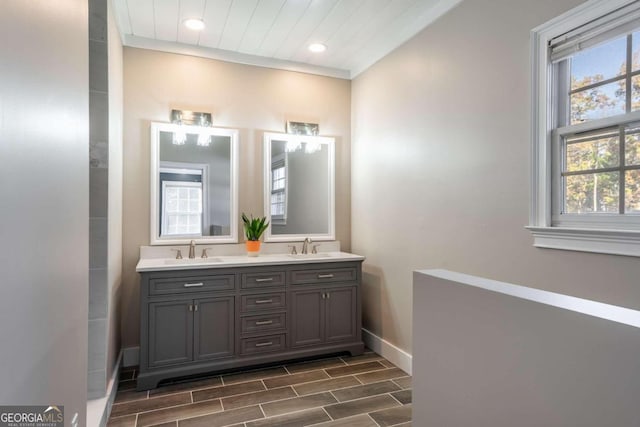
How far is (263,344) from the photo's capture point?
299 cm

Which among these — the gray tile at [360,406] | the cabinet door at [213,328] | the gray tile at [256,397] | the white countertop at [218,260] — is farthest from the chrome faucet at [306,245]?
the gray tile at [360,406]

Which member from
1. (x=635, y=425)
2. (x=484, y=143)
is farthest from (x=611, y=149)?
(x=635, y=425)

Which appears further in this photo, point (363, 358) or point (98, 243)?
point (363, 358)

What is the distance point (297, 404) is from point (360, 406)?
422 millimetres

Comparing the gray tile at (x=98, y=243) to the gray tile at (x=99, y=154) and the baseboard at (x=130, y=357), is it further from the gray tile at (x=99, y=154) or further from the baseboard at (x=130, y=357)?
the baseboard at (x=130, y=357)

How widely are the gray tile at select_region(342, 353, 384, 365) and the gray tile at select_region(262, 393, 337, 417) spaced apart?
0.63 meters

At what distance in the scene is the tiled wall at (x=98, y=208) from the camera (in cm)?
226

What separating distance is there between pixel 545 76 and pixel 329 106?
2.24 m

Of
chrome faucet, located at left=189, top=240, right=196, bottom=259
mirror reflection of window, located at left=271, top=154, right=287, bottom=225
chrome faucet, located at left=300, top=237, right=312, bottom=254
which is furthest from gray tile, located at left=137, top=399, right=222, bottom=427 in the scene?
mirror reflection of window, located at left=271, top=154, right=287, bottom=225

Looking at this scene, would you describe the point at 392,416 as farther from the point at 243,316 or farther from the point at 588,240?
the point at 588,240

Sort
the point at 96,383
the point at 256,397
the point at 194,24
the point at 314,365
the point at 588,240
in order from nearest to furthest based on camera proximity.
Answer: the point at 588,240 < the point at 96,383 < the point at 256,397 < the point at 194,24 < the point at 314,365

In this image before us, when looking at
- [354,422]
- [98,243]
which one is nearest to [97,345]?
[98,243]

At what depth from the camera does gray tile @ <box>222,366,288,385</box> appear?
2809mm

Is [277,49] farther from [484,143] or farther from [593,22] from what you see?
[593,22]
